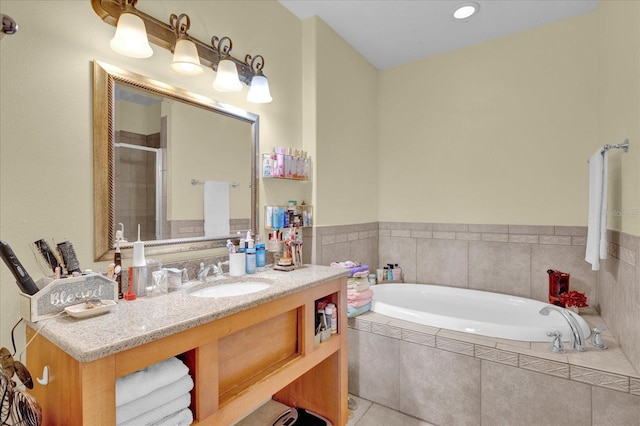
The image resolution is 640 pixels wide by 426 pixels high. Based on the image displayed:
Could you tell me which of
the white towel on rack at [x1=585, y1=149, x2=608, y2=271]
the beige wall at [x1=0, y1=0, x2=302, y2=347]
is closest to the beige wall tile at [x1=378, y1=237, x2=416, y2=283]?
the white towel on rack at [x1=585, y1=149, x2=608, y2=271]

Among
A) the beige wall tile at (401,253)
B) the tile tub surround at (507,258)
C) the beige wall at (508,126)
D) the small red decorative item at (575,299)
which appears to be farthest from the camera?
the beige wall tile at (401,253)

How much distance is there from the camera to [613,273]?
6.79ft

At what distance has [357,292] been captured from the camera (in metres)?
2.35

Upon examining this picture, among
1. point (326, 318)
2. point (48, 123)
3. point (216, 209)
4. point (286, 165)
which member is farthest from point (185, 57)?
point (326, 318)

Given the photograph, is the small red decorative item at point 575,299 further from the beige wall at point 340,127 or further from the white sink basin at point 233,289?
the white sink basin at point 233,289

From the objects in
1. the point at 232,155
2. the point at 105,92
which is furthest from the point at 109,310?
the point at 232,155

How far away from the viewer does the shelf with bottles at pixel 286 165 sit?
219 centimetres

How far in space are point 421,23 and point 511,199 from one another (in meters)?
1.58

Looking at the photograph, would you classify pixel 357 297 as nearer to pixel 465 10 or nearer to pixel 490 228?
pixel 490 228

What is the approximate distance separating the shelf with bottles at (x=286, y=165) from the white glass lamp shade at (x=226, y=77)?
490 mm

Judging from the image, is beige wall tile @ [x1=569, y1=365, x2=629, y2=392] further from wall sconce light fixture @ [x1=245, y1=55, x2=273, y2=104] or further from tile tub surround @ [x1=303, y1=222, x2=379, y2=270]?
wall sconce light fixture @ [x1=245, y1=55, x2=273, y2=104]

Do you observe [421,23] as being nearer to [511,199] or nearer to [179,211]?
[511,199]

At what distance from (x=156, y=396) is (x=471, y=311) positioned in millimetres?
2490

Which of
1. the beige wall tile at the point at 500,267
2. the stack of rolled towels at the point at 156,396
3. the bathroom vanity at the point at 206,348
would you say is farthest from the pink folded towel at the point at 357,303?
the stack of rolled towels at the point at 156,396
